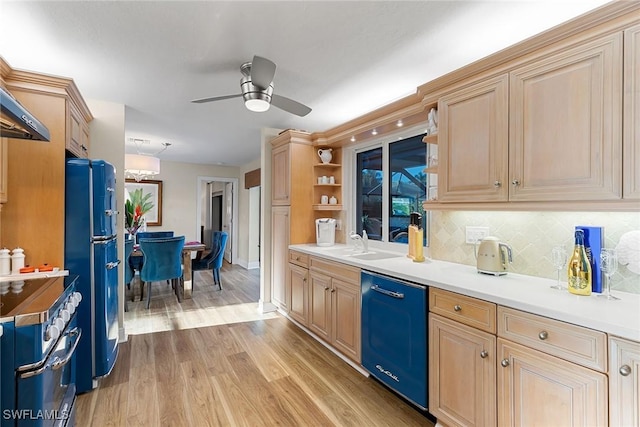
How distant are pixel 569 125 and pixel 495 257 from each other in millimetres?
840

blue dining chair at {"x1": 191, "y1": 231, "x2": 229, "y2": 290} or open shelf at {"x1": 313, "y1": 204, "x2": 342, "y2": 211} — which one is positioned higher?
open shelf at {"x1": 313, "y1": 204, "x2": 342, "y2": 211}

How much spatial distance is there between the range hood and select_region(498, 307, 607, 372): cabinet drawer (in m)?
2.42

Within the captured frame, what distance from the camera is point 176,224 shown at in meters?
6.58

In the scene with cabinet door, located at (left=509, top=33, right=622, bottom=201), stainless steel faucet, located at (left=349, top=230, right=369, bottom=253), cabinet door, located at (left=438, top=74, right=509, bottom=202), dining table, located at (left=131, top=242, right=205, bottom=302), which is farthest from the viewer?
dining table, located at (left=131, top=242, right=205, bottom=302)

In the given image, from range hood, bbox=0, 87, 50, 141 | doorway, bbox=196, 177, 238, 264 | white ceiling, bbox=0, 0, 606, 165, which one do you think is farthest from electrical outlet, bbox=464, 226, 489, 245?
doorway, bbox=196, 177, 238, 264

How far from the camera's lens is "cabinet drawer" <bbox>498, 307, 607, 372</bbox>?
1.14 m

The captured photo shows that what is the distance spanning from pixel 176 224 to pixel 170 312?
10.5 feet

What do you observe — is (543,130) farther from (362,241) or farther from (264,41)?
(362,241)

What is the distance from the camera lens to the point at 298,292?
129 inches

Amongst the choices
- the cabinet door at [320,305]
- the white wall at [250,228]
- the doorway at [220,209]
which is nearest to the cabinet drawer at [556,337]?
the cabinet door at [320,305]

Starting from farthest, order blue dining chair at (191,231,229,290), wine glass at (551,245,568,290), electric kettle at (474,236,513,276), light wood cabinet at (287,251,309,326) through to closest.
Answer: blue dining chair at (191,231,229,290)
light wood cabinet at (287,251,309,326)
electric kettle at (474,236,513,276)
wine glass at (551,245,568,290)

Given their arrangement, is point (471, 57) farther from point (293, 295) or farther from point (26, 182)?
point (26, 182)
